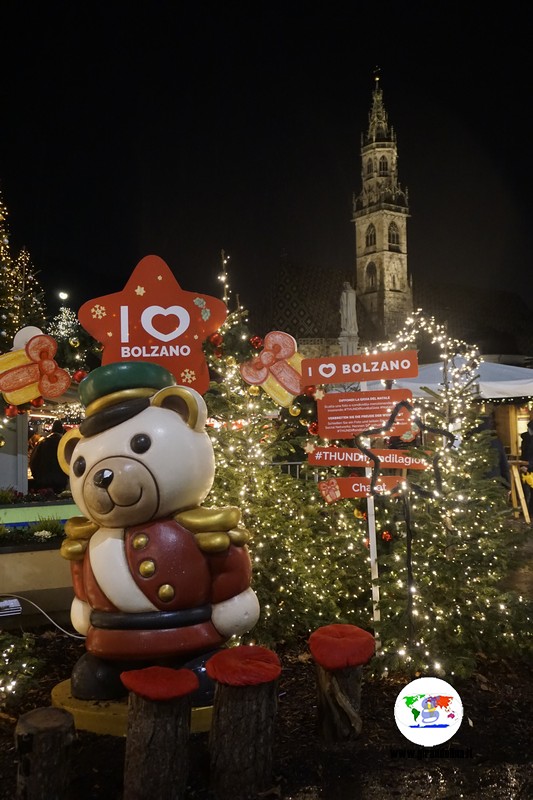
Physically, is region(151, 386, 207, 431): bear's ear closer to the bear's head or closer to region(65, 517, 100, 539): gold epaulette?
the bear's head

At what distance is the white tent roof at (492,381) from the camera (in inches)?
388

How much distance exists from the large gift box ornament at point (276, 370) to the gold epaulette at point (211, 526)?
1.71 metres

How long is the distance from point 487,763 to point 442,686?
497 millimetres

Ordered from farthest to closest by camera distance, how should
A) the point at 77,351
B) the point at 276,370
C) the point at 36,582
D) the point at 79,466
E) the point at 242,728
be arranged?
the point at 36,582 < the point at 77,351 < the point at 276,370 < the point at 79,466 < the point at 242,728

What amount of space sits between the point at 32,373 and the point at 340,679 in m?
3.09

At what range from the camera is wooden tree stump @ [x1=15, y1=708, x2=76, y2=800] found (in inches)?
120

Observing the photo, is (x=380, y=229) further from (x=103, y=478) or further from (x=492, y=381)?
(x=103, y=478)

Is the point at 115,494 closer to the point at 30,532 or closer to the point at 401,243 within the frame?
the point at 30,532

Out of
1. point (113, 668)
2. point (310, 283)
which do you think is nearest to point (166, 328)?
point (113, 668)

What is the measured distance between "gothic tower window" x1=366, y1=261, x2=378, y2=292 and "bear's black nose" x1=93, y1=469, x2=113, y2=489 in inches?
2346

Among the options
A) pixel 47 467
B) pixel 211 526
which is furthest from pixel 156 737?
pixel 47 467

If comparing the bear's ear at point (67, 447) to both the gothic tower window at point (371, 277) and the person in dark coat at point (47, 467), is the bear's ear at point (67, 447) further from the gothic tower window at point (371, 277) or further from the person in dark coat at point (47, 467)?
the gothic tower window at point (371, 277)

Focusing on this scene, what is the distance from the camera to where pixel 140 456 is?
12.3 feet

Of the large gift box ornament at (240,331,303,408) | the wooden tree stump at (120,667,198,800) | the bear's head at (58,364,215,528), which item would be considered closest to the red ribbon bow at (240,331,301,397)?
the large gift box ornament at (240,331,303,408)
